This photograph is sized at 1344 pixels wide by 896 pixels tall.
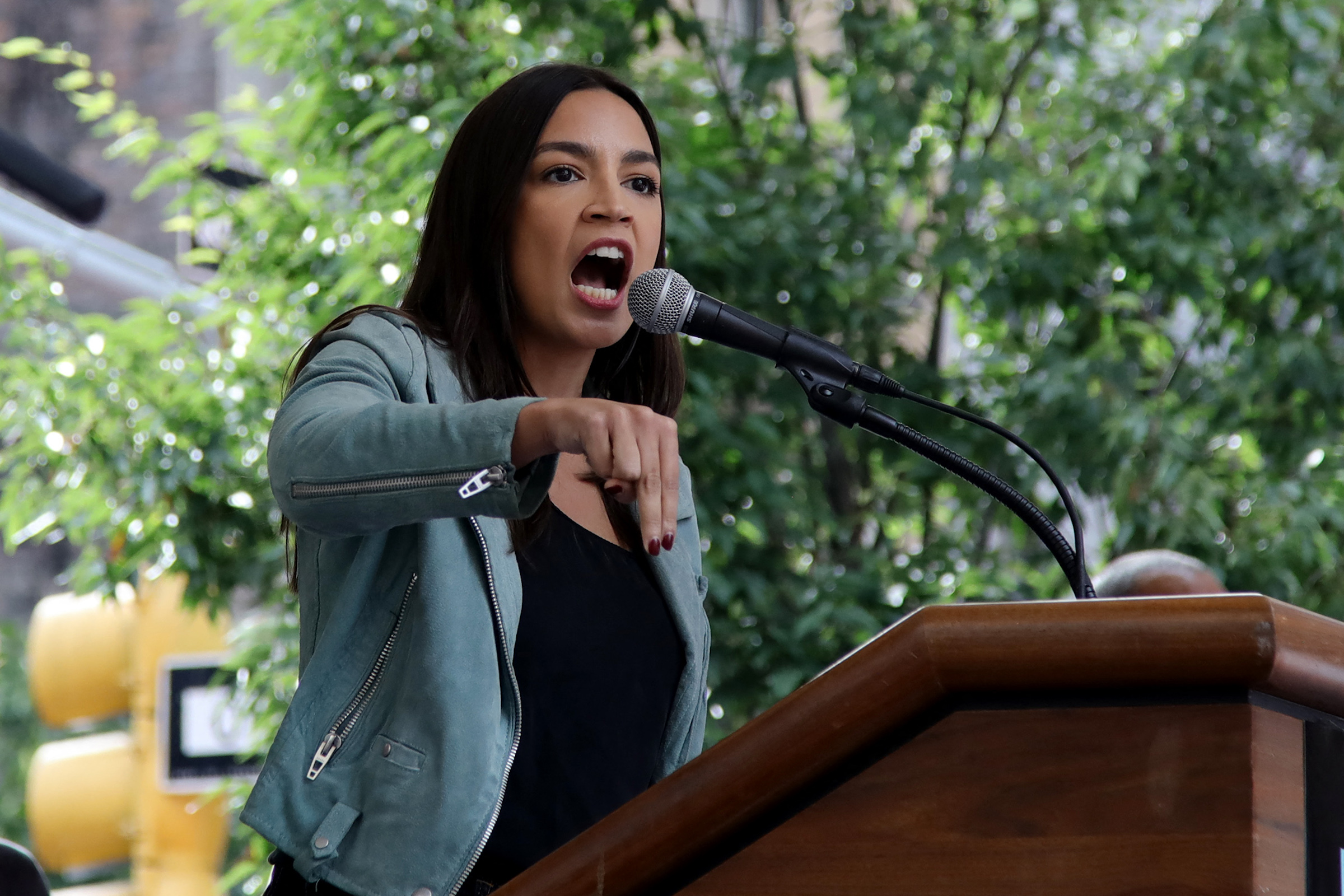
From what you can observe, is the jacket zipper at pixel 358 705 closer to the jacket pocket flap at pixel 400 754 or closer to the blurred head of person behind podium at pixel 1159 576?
the jacket pocket flap at pixel 400 754

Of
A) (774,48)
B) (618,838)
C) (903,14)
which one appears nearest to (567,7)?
(774,48)

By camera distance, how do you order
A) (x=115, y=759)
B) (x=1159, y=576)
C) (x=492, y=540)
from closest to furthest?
(x=492, y=540) < (x=1159, y=576) < (x=115, y=759)

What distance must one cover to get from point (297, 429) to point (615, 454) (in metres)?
0.31

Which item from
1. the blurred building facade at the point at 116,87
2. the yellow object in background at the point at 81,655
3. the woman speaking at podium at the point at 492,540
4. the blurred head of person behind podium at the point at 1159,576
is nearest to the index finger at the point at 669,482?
the woman speaking at podium at the point at 492,540

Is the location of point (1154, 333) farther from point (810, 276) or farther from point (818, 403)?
point (818, 403)

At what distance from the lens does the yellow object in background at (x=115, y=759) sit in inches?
243

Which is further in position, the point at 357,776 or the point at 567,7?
the point at 567,7

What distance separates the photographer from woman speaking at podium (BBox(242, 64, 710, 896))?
1.05m

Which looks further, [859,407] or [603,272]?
[603,272]

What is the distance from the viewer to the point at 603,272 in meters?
1.50

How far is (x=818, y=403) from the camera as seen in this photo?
1.18 m

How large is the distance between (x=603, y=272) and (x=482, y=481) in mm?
523

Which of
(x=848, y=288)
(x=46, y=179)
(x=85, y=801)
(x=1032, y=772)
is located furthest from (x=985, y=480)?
(x=85, y=801)

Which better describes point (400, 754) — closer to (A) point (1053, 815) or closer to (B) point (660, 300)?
(B) point (660, 300)
